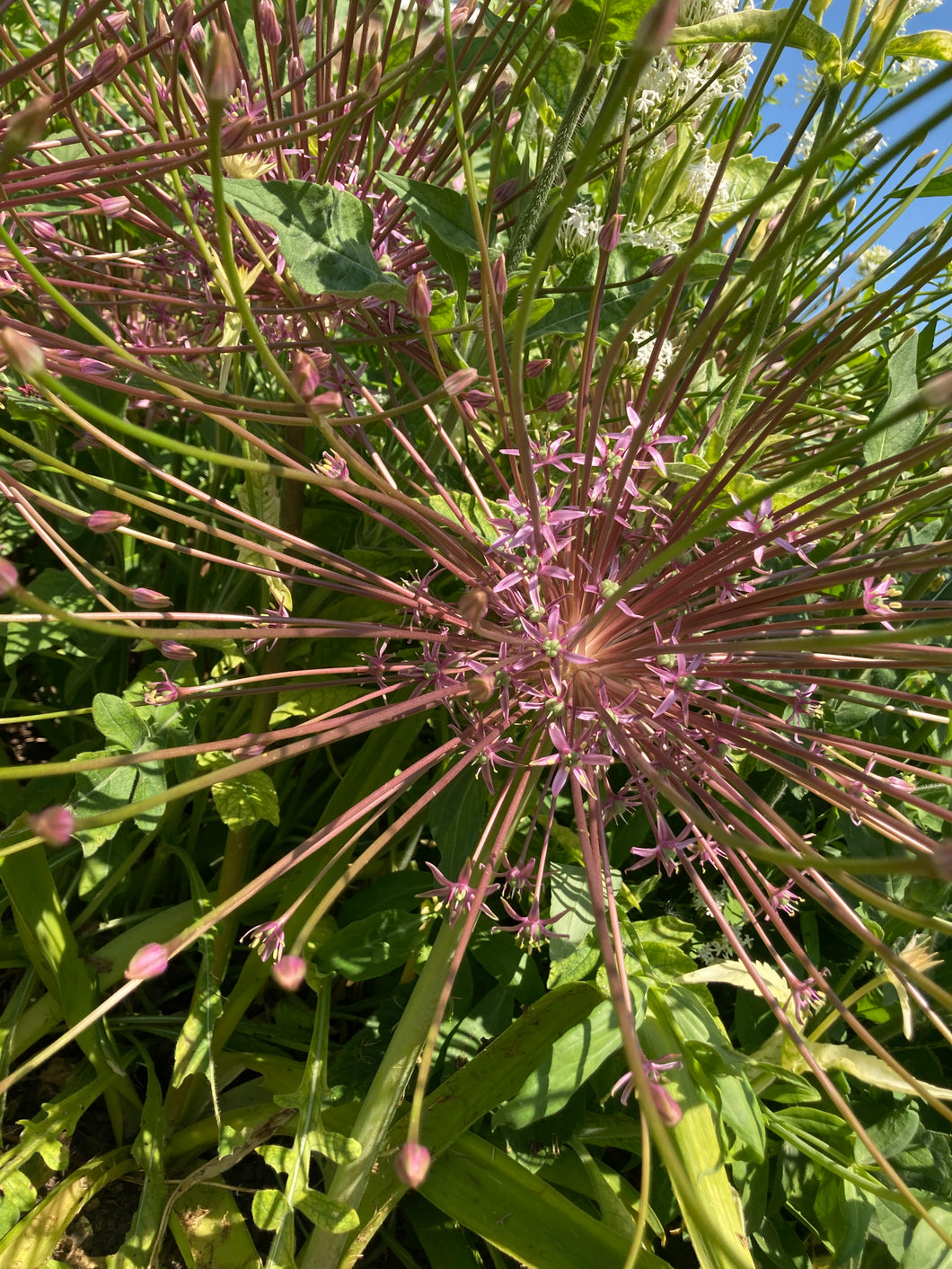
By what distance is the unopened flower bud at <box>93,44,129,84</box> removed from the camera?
80 centimetres

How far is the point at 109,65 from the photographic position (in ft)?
2.64

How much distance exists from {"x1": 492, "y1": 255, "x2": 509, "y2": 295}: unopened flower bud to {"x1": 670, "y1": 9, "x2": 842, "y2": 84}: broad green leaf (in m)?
0.25

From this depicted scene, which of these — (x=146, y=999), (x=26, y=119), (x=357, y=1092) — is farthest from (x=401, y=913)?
(x=26, y=119)

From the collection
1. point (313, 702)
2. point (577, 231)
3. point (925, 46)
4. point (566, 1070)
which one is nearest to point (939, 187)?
point (925, 46)

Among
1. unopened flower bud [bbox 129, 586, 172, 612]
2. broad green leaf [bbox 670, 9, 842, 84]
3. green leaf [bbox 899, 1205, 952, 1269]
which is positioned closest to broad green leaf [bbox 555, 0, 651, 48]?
broad green leaf [bbox 670, 9, 842, 84]

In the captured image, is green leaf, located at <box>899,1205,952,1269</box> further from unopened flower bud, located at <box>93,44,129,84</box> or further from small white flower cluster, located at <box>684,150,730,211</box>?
unopened flower bud, located at <box>93,44,129,84</box>

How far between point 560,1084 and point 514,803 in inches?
11.3

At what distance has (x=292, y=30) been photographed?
991 millimetres

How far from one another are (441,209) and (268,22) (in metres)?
0.34

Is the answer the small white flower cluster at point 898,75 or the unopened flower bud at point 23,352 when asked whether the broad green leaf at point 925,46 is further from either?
the unopened flower bud at point 23,352

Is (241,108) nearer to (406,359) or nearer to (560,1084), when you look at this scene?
(406,359)

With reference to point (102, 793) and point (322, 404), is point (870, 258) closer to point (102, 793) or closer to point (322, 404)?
point (322, 404)

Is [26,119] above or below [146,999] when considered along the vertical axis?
above

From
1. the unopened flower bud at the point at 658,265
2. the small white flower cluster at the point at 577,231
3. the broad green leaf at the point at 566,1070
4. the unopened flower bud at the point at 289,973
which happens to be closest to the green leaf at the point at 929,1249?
the broad green leaf at the point at 566,1070
